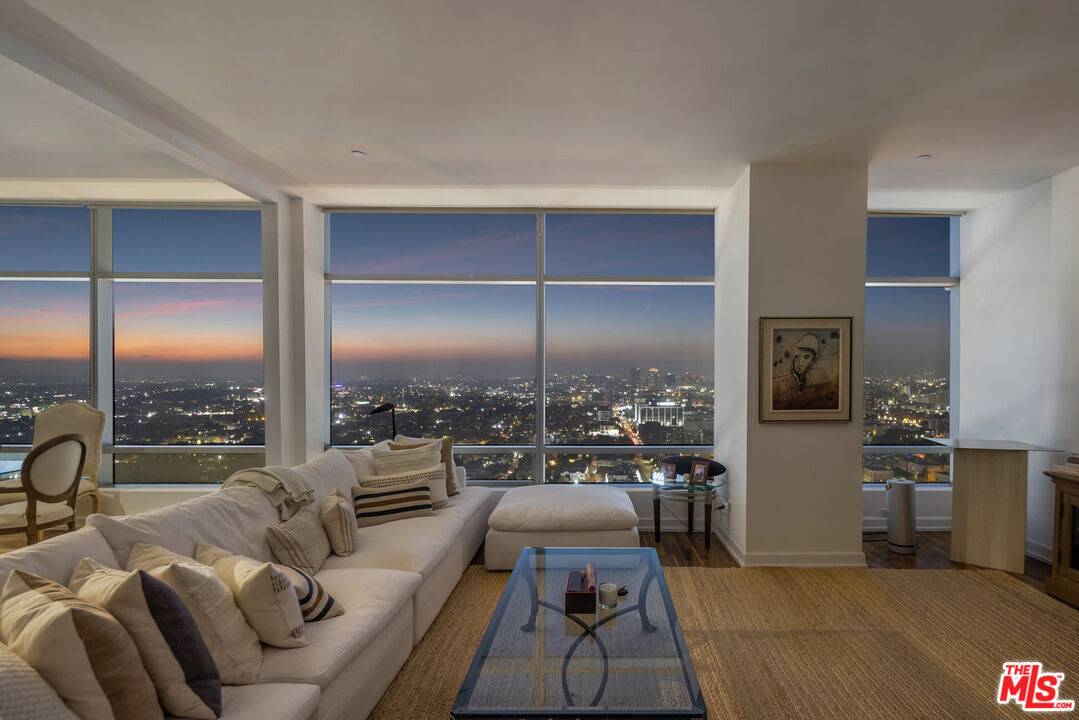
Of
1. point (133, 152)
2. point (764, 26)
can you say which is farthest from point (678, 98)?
point (133, 152)

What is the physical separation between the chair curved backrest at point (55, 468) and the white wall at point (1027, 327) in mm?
7004

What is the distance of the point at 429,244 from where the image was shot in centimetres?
529

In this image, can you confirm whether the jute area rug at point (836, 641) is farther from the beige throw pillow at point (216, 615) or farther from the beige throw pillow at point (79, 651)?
the beige throw pillow at point (79, 651)

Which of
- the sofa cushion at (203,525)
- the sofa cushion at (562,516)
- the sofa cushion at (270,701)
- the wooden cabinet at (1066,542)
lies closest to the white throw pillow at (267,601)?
the sofa cushion at (270,701)

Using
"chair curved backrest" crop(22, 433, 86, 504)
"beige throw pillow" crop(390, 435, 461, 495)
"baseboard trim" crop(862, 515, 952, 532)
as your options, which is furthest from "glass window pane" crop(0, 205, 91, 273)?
"baseboard trim" crop(862, 515, 952, 532)

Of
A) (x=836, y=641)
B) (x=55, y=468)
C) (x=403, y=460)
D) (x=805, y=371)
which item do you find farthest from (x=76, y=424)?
(x=805, y=371)

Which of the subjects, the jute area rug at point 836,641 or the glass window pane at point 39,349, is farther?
the glass window pane at point 39,349

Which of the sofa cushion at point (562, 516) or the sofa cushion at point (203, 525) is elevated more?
the sofa cushion at point (203, 525)

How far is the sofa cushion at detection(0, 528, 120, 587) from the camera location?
5.22 feet

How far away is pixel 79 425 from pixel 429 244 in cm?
323

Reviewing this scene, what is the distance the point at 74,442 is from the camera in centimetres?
360

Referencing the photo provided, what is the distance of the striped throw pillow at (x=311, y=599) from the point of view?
2.13 metres

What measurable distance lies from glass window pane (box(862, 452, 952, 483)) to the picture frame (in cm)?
194

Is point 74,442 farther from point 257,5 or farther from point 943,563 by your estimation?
point 943,563
